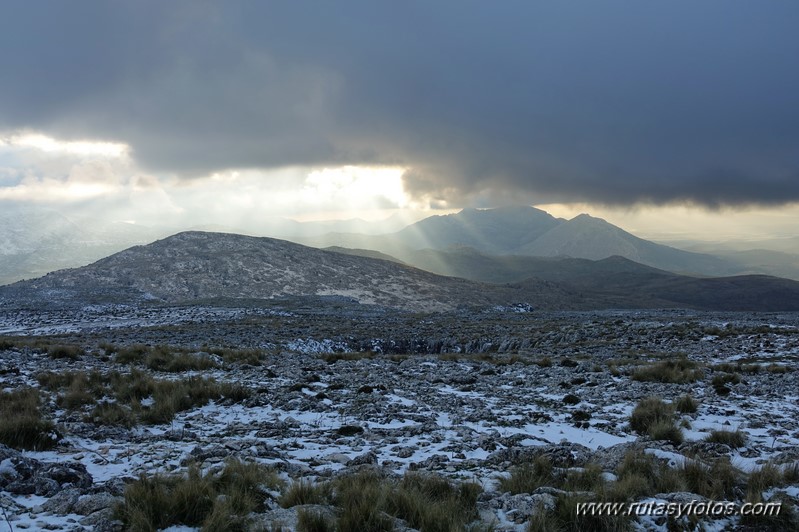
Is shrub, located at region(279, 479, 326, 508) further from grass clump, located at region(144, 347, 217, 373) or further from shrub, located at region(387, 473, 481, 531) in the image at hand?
grass clump, located at region(144, 347, 217, 373)

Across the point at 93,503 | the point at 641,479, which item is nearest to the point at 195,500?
the point at 93,503

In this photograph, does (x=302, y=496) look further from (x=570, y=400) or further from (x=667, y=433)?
(x=570, y=400)

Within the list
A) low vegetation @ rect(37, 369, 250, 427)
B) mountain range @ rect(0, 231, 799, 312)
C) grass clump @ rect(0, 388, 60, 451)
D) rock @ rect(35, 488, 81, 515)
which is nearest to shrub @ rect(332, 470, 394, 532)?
rock @ rect(35, 488, 81, 515)

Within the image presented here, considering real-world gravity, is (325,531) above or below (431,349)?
above

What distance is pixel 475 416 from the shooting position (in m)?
11.7

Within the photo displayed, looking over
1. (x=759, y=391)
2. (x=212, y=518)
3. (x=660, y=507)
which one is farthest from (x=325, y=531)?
(x=759, y=391)

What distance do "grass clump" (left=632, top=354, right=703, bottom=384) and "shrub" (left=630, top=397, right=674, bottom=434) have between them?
16.4 feet

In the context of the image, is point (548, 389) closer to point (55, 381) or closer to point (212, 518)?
point (212, 518)

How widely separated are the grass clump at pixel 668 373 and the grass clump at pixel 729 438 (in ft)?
22.6

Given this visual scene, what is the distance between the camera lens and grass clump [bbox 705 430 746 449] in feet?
29.7

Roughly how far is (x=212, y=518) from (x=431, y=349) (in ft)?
100.0

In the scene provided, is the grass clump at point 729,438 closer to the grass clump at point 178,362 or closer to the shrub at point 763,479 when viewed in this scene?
the shrub at point 763,479

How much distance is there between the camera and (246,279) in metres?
87.7

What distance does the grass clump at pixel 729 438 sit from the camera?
9055 millimetres
